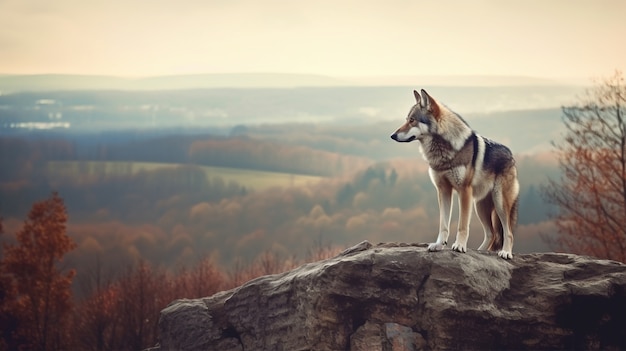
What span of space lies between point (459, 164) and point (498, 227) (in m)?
1.71

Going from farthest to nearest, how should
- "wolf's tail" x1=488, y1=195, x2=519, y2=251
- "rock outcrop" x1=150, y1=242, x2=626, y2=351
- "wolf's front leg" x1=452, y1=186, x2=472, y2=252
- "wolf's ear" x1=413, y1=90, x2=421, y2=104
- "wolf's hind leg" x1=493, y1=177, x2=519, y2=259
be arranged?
"wolf's tail" x1=488, y1=195, x2=519, y2=251 → "wolf's hind leg" x1=493, y1=177, x2=519, y2=259 → "rock outcrop" x1=150, y1=242, x2=626, y2=351 → "wolf's ear" x1=413, y1=90, x2=421, y2=104 → "wolf's front leg" x1=452, y1=186, x2=472, y2=252

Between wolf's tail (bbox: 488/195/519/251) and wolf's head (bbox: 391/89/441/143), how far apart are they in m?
2.13

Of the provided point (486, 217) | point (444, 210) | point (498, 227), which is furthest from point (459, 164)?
point (498, 227)

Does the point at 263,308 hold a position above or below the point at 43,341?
above

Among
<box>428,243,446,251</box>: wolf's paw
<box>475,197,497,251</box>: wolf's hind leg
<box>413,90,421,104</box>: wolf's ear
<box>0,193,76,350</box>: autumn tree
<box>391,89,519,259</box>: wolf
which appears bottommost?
<box>0,193,76,350</box>: autumn tree

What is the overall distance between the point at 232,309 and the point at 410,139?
493 centimetres

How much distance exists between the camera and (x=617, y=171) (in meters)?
28.4

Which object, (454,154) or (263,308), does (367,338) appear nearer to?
(263,308)

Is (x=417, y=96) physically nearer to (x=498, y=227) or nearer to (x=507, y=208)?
(x=507, y=208)

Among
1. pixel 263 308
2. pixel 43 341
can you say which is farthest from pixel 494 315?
pixel 43 341

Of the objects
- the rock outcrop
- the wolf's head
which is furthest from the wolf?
the rock outcrop

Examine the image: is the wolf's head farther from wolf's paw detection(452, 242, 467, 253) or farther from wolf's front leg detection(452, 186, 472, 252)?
wolf's paw detection(452, 242, 467, 253)

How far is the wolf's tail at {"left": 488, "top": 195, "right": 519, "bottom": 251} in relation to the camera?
1440 centimetres

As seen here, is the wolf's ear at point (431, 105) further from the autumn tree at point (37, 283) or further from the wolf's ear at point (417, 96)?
the autumn tree at point (37, 283)
